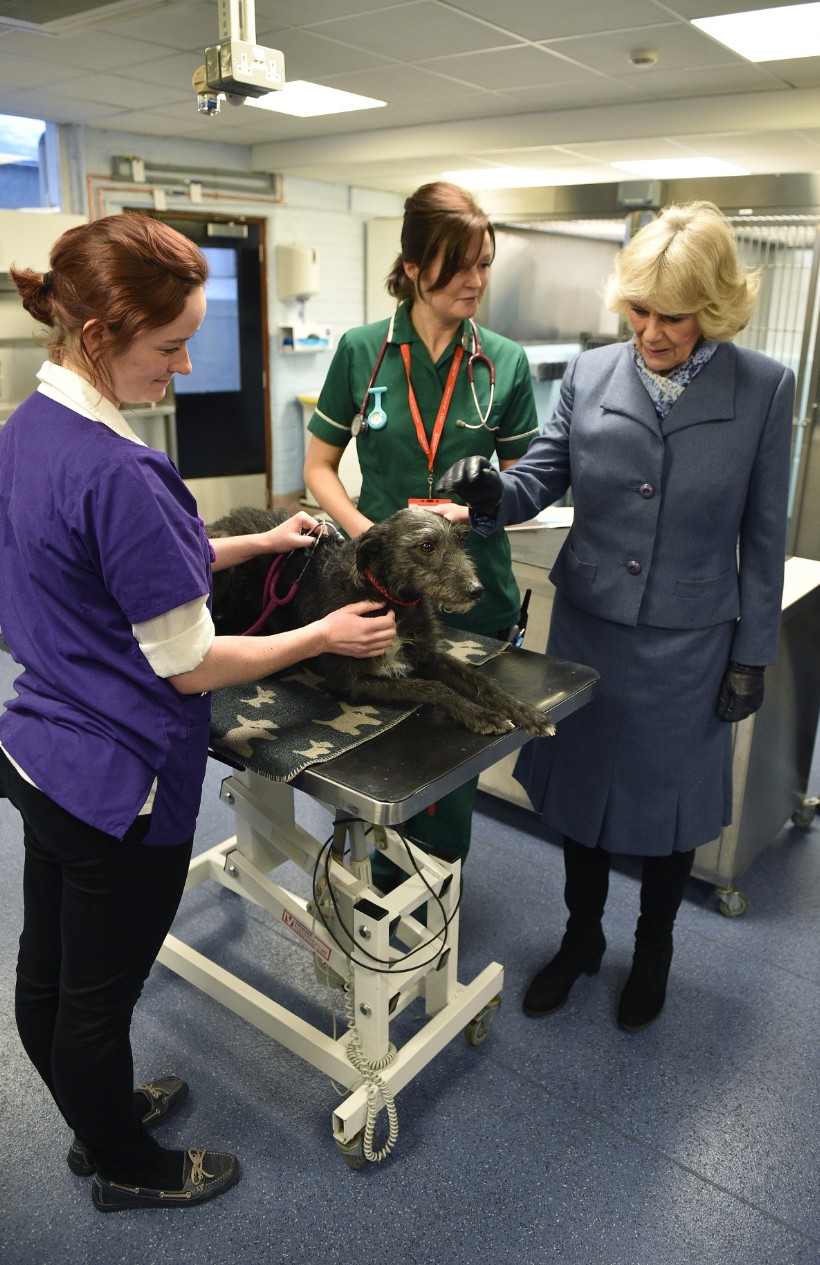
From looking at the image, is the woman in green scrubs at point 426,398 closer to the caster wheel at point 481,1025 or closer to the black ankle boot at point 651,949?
the caster wheel at point 481,1025

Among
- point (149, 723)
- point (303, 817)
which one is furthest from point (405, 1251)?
point (303, 817)

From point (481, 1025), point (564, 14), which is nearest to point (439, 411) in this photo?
point (481, 1025)

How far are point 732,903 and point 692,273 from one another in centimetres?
180

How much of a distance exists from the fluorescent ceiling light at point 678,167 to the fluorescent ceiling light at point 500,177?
659 mm

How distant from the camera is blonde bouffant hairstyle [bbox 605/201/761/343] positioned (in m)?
1.66

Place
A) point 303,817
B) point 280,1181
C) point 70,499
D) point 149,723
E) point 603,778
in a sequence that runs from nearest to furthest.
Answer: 1. point 70,499
2. point 149,723
3. point 280,1181
4. point 603,778
5. point 303,817

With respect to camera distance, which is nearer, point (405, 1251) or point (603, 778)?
point (405, 1251)

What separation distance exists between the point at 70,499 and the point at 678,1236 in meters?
1.68

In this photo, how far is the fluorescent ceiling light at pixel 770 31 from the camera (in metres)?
3.52

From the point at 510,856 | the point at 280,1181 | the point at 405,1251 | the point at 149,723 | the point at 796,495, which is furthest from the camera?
the point at 796,495

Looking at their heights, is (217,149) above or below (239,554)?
above

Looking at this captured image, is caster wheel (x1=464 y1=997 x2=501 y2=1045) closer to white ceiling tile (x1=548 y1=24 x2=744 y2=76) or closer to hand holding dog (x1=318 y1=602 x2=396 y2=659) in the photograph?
A: hand holding dog (x1=318 y1=602 x2=396 y2=659)

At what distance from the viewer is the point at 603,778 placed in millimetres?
2037

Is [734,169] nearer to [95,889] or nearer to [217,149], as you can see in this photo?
[217,149]
